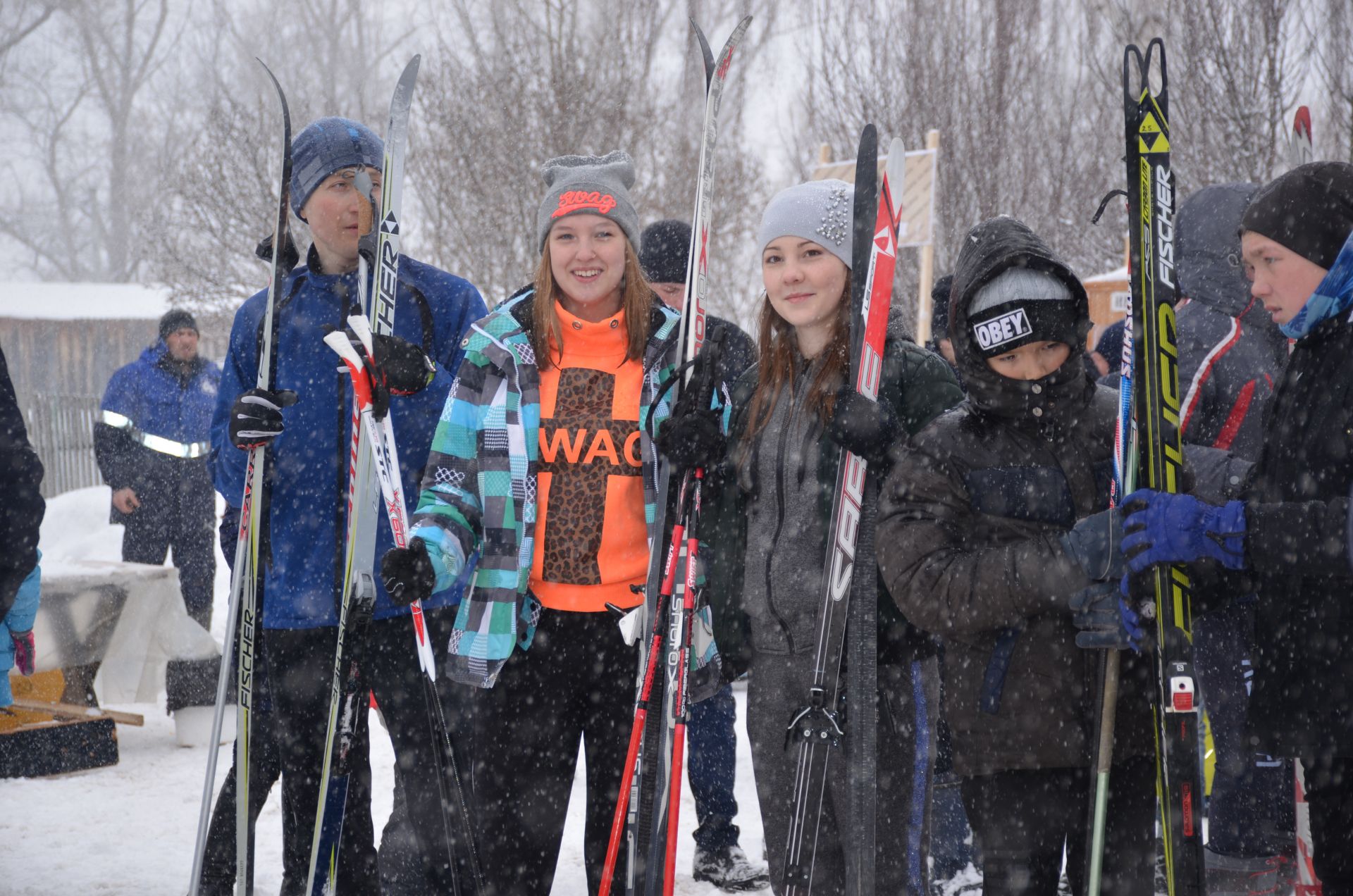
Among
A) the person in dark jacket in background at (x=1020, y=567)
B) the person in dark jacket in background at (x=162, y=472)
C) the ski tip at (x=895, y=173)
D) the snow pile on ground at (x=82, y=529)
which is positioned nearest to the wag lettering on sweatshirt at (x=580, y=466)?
the person in dark jacket in background at (x=1020, y=567)

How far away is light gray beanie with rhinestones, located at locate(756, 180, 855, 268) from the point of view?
8.02 ft

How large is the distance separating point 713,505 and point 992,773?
31.9 inches

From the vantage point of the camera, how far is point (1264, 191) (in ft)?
6.70

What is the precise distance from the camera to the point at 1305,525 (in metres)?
1.77

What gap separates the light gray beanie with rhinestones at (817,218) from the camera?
8.02 ft

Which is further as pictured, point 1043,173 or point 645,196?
point 1043,173

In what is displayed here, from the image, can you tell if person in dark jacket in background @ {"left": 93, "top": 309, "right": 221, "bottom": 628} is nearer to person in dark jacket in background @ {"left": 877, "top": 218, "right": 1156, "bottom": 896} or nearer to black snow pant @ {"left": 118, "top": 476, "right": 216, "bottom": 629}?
black snow pant @ {"left": 118, "top": 476, "right": 216, "bottom": 629}

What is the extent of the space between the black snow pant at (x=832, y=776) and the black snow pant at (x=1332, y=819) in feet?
2.33

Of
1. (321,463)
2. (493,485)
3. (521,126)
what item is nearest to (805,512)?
(493,485)

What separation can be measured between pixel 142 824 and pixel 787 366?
3.49m

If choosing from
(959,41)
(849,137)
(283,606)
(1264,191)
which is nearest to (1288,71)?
(959,41)

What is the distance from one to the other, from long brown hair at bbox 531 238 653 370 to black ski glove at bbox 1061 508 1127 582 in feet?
3.54

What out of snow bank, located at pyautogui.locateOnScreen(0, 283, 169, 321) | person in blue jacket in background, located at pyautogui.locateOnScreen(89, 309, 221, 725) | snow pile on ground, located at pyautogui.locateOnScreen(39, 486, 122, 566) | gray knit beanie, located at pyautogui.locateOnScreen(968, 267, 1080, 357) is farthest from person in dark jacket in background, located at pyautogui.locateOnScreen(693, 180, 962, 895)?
snow bank, located at pyautogui.locateOnScreen(0, 283, 169, 321)

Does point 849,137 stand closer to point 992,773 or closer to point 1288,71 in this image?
point 1288,71
